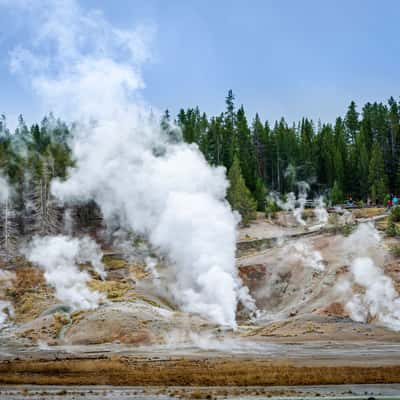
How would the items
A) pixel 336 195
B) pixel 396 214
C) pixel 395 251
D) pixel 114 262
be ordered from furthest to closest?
1. pixel 336 195
2. pixel 114 262
3. pixel 396 214
4. pixel 395 251

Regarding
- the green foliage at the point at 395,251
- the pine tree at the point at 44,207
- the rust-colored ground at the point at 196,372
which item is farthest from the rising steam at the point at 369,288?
the pine tree at the point at 44,207

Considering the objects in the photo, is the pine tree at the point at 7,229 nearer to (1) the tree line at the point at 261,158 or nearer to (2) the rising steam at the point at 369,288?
(1) the tree line at the point at 261,158

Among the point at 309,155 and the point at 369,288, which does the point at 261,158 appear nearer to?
the point at 309,155

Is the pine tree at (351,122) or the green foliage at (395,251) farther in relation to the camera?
the pine tree at (351,122)

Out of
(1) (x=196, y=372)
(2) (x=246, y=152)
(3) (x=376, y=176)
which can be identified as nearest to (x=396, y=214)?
(3) (x=376, y=176)

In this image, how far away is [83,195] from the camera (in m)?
72.6

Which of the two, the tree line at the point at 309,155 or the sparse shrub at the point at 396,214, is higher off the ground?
the tree line at the point at 309,155

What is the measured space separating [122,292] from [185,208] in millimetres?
10292

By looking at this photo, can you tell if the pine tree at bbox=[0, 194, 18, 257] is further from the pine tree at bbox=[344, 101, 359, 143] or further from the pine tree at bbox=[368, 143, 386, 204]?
the pine tree at bbox=[344, 101, 359, 143]

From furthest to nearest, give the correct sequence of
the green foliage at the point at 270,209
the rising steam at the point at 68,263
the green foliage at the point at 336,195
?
the green foliage at the point at 336,195 < the green foliage at the point at 270,209 < the rising steam at the point at 68,263

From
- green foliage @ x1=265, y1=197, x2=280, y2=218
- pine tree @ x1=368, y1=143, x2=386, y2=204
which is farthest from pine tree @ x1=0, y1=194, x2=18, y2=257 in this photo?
pine tree @ x1=368, y1=143, x2=386, y2=204

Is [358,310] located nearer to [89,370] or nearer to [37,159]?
[89,370]

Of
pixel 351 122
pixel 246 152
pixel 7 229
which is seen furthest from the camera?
pixel 351 122

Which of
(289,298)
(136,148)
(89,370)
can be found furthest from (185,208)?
(89,370)
